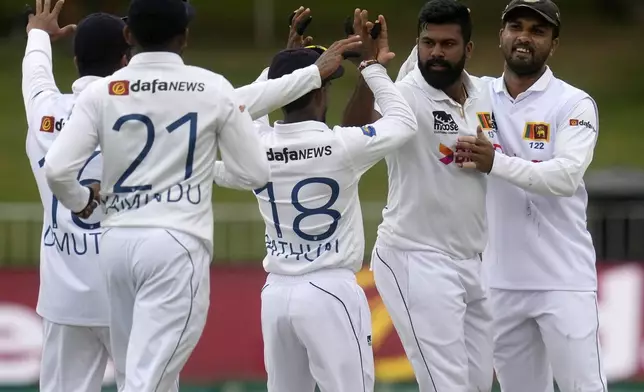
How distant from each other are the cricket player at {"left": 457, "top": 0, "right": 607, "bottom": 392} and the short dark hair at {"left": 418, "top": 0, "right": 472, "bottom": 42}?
15.8 inches

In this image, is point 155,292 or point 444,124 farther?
point 444,124

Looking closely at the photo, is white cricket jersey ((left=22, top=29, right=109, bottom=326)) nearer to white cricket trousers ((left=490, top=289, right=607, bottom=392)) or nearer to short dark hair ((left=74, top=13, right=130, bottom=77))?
short dark hair ((left=74, top=13, right=130, bottom=77))

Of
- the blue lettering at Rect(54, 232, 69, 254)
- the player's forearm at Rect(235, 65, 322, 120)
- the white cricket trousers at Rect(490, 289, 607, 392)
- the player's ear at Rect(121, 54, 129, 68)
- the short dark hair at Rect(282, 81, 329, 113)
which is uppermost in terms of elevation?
the player's ear at Rect(121, 54, 129, 68)

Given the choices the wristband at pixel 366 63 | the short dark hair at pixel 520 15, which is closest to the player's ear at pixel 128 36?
the wristband at pixel 366 63

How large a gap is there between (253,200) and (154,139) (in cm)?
1197

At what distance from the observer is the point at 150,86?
6.72 meters

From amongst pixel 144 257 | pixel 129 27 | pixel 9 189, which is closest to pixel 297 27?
pixel 129 27

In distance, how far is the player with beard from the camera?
25.5ft

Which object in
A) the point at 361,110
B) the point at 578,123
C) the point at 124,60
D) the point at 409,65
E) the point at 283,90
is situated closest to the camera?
the point at 283,90

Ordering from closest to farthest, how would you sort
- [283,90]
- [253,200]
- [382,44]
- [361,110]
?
[283,90] < [382,44] < [361,110] < [253,200]

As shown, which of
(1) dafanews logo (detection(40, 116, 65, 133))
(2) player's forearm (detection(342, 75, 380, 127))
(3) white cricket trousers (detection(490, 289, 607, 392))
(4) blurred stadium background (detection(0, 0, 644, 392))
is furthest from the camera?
(4) blurred stadium background (detection(0, 0, 644, 392))

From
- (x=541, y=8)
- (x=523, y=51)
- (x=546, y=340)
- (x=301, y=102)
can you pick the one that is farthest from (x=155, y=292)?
(x=541, y=8)

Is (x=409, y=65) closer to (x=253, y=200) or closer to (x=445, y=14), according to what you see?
(x=445, y=14)

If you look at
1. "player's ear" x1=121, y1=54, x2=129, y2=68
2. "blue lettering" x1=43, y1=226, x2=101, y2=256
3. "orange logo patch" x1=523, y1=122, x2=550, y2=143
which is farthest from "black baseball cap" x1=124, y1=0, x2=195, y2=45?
"orange logo patch" x1=523, y1=122, x2=550, y2=143
